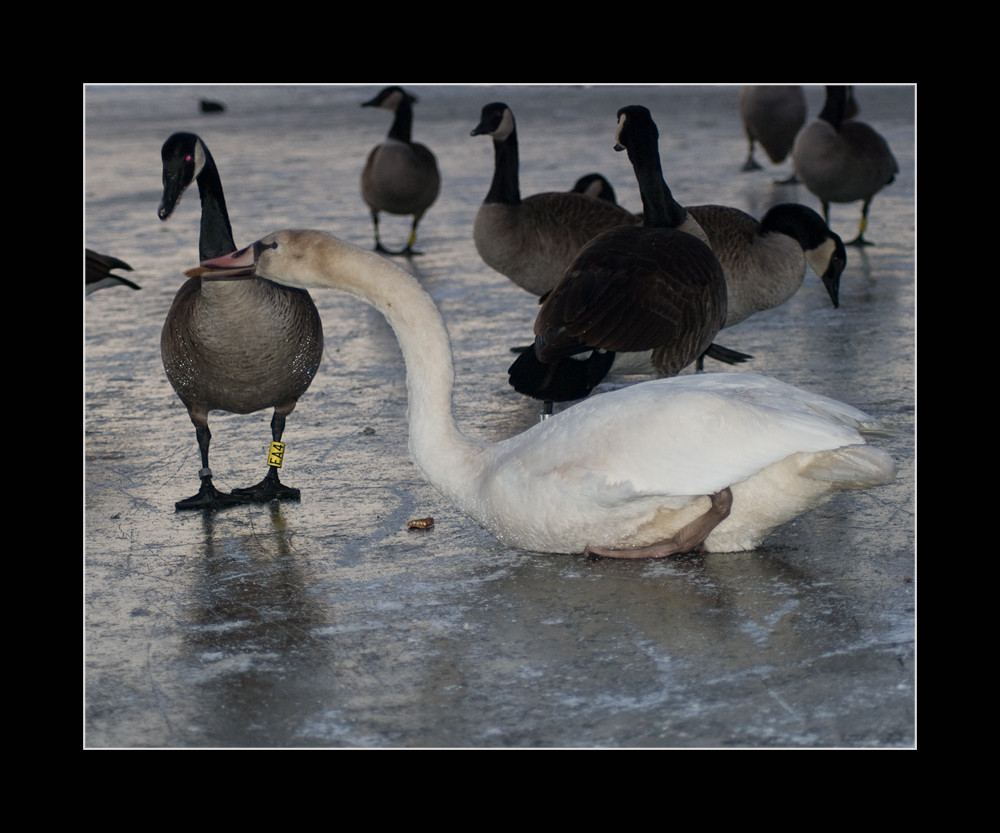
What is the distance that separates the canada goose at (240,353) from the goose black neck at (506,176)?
299 cm

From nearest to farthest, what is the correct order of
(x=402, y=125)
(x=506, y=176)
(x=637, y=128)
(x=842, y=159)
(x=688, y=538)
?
1. (x=688, y=538)
2. (x=637, y=128)
3. (x=506, y=176)
4. (x=842, y=159)
5. (x=402, y=125)

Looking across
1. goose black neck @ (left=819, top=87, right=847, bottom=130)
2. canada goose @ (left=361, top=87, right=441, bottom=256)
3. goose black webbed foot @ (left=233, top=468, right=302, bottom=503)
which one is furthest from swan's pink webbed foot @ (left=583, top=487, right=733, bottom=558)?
goose black neck @ (left=819, top=87, right=847, bottom=130)

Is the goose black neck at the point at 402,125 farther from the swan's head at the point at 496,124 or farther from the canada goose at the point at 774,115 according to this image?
the canada goose at the point at 774,115

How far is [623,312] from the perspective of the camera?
5488 millimetres

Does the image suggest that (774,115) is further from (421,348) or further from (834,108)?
(421,348)

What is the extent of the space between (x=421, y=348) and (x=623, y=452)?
2.69ft

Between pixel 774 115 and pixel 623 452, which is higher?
pixel 774 115

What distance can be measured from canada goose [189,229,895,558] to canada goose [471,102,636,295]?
3.38m

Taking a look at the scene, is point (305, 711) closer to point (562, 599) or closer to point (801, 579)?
point (562, 599)

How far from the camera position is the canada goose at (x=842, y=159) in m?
10.8

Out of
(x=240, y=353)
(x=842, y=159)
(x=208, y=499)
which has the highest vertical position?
(x=842, y=159)

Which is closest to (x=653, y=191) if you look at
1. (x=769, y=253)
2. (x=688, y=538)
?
(x=769, y=253)

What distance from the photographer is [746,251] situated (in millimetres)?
7309

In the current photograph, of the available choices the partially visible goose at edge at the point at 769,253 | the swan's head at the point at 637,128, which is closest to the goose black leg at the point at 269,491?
the swan's head at the point at 637,128
